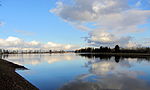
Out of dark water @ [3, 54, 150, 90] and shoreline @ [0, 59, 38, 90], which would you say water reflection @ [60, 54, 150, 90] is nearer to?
dark water @ [3, 54, 150, 90]

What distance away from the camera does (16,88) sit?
14234 mm

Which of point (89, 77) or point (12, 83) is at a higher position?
point (12, 83)

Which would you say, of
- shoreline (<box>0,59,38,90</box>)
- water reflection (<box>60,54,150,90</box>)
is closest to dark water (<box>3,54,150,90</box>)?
water reflection (<box>60,54,150,90</box>)

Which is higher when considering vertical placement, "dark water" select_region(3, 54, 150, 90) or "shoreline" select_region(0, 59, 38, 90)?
"shoreline" select_region(0, 59, 38, 90)

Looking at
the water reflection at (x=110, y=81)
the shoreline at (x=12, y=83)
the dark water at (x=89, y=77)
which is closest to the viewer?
the shoreline at (x=12, y=83)

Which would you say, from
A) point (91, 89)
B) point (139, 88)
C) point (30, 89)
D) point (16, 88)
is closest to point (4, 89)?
point (16, 88)

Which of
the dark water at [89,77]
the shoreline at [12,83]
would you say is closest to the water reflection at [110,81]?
the dark water at [89,77]

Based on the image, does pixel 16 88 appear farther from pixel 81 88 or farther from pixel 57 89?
pixel 81 88

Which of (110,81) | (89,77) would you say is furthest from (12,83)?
(89,77)

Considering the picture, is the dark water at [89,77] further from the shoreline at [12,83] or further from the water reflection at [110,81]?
the shoreline at [12,83]

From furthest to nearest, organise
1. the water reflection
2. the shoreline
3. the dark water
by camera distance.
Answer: the dark water → the water reflection → the shoreline

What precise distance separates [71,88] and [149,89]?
964 centimetres

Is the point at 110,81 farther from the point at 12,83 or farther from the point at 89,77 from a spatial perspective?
the point at 12,83

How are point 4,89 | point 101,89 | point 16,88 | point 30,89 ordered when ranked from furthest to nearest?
point 101,89 → point 30,89 → point 16,88 → point 4,89
